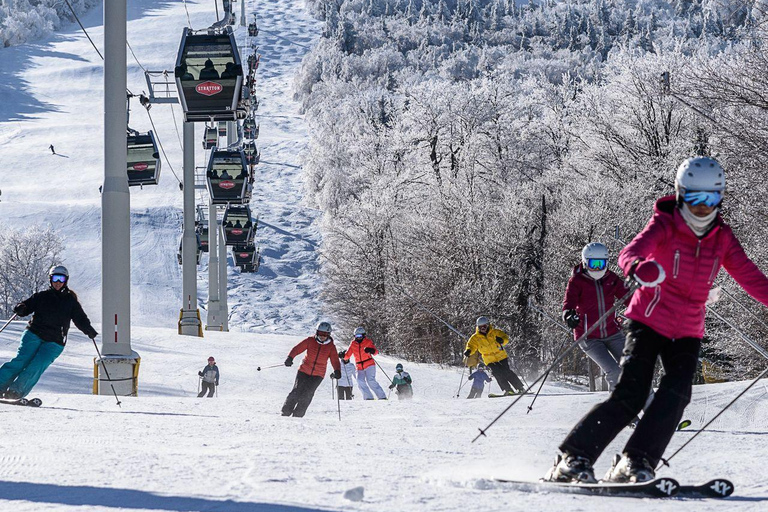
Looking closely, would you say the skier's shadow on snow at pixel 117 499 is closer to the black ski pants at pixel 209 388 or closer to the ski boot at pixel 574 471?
the ski boot at pixel 574 471

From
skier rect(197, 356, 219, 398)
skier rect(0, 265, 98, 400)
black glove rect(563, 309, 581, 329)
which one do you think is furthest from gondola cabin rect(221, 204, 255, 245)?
black glove rect(563, 309, 581, 329)

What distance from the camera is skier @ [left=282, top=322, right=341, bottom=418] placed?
11922 mm

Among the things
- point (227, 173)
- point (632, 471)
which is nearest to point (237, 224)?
point (227, 173)

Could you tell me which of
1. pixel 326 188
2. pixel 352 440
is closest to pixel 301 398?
pixel 352 440

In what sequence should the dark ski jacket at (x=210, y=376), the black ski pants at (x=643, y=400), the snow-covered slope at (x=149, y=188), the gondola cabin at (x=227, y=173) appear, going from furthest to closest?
1. the snow-covered slope at (x=149, y=188)
2. the gondola cabin at (x=227, y=173)
3. the dark ski jacket at (x=210, y=376)
4. the black ski pants at (x=643, y=400)

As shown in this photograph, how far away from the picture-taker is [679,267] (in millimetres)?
4688

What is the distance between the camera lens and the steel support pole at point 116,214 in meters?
13.8

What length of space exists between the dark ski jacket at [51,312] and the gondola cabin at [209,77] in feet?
28.9

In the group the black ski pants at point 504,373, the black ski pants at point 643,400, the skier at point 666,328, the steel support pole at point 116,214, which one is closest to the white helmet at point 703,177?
the skier at point 666,328

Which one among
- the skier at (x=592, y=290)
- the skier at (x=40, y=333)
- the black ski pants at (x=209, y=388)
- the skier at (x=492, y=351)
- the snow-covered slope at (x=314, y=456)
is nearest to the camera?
the snow-covered slope at (x=314, y=456)

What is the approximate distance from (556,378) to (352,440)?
75.2ft

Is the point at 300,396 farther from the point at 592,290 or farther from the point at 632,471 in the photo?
the point at 632,471

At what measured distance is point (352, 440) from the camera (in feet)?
24.1

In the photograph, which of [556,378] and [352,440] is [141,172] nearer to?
[556,378]
